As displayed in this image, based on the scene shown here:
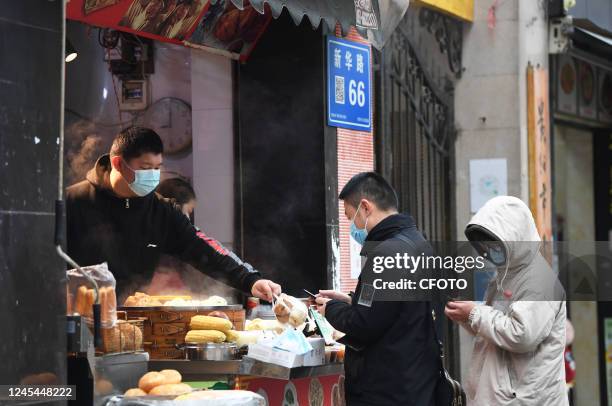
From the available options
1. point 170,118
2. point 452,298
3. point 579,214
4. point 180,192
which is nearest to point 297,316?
point 452,298

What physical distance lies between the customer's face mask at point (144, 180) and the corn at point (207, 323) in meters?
1.04

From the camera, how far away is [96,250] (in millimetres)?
7871

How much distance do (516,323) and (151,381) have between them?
1.92 metres

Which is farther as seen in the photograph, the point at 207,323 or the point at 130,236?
the point at 130,236

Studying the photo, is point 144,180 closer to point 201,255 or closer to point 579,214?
point 201,255

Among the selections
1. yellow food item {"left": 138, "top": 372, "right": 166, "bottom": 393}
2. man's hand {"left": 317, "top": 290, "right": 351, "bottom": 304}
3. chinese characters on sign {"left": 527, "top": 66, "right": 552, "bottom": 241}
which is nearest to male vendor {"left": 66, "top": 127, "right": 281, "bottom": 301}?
man's hand {"left": 317, "top": 290, "right": 351, "bottom": 304}

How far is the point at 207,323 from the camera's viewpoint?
7.05 meters

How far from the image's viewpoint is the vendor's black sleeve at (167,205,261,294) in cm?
791

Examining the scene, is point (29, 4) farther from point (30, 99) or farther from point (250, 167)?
point (250, 167)

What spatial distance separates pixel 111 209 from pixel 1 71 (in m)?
2.45

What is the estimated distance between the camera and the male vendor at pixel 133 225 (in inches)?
301

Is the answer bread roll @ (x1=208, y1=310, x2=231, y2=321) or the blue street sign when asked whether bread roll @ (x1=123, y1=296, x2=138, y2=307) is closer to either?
bread roll @ (x1=208, y1=310, x2=231, y2=321)

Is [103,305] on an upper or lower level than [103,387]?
upper

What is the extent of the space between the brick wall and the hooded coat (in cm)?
297
